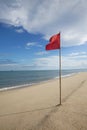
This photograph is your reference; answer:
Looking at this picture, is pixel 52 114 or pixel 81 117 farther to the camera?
pixel 52 114

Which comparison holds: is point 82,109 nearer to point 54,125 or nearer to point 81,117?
point 81,117

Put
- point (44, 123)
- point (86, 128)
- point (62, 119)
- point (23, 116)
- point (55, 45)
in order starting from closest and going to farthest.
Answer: point (86, 128) → point (44, 123) → point (62, 119) → point (23, 116) → point (55, 45)

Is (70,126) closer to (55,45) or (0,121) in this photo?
(0,121)

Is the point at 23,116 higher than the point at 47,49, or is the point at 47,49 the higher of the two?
the point at 47,49

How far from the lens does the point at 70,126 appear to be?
6566 mm

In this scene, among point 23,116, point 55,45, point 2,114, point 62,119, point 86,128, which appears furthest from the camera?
point 55,45

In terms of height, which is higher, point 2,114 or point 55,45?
point 55,45

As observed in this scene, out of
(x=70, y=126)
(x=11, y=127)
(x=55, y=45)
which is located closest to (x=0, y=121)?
(x=11, y=127)

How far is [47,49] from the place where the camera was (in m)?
9.45

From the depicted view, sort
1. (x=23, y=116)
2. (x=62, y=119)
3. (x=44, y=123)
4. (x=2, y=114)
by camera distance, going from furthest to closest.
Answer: (x=2, y=114) → (x=23, y=116) → (x=62, y=119) → (x=44, y=123)

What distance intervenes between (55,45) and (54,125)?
4.95 meters

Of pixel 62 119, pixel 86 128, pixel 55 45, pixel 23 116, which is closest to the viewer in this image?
pixel 86 128

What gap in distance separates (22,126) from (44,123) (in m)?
1.08

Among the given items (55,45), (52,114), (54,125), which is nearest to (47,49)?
(55,45)
